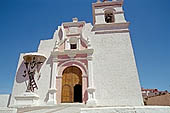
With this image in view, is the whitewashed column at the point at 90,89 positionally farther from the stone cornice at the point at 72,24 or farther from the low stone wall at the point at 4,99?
the low stone wall at the point at 4,99

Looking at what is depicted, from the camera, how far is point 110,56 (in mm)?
8477

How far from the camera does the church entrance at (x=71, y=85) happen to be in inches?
308

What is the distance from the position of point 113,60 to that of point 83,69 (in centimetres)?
216

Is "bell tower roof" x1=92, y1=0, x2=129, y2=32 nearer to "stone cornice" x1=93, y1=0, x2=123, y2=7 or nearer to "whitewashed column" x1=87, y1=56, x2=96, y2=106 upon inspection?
"stone cornice" x1=93, y1=0, x2=123, y2=7

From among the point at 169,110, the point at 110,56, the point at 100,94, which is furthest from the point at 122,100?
the point at 169,110

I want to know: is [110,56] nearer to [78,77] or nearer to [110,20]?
[78,77]

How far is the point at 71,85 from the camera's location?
317 inches

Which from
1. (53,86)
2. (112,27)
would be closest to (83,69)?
(53,86)

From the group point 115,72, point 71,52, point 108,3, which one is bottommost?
point 115,72

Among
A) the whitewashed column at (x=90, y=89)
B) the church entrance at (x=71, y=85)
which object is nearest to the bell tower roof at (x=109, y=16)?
the whitewashed column at (x=90, y=89)

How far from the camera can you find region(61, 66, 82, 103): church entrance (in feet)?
25.7

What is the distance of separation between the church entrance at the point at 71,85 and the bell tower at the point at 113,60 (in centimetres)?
117

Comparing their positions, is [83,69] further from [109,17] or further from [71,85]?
[109,17]

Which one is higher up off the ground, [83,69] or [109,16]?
[109,16]
